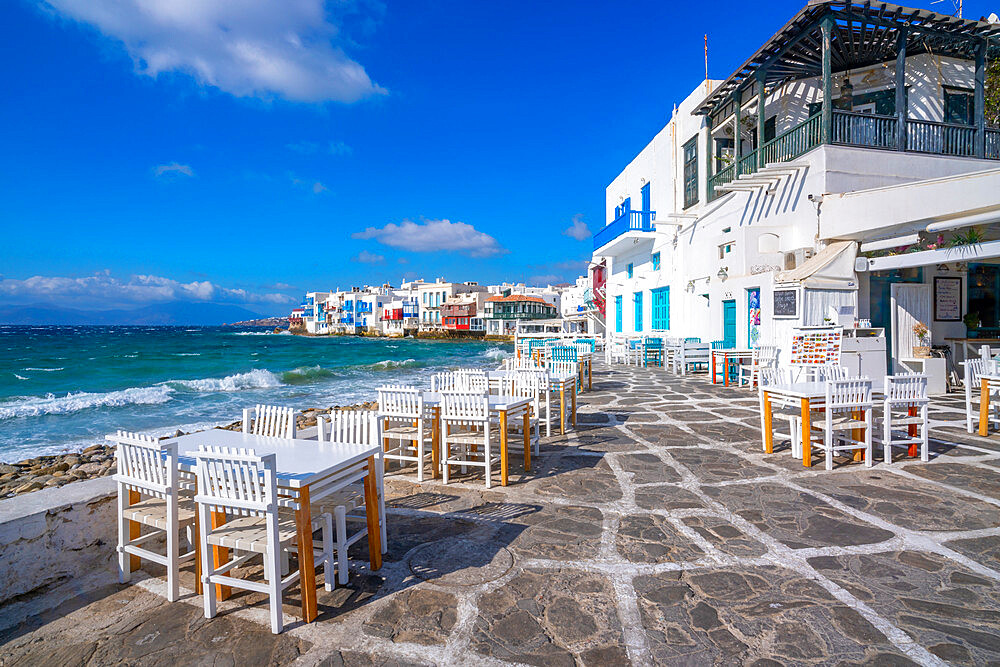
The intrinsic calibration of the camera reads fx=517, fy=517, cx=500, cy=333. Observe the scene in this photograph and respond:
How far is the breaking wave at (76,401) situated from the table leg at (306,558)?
57.2 ft

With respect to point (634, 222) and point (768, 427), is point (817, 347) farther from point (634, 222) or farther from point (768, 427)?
point (634, 222)

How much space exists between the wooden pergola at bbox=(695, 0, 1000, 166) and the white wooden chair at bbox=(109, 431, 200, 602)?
12.1 metres

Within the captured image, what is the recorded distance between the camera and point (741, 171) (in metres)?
13.8

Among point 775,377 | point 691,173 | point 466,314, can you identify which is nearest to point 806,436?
point 775,377

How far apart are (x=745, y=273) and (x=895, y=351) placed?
321 cm

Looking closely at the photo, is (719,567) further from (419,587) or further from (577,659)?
(419,587)

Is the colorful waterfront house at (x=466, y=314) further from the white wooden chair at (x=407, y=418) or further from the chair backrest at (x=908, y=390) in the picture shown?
the chair backrest at (x=908, y=390)

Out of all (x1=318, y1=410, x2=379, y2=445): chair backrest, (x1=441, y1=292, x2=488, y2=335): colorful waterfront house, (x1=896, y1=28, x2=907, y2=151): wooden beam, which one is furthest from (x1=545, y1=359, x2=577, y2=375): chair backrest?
(x1=441, y1=292, x2=488, y2=335): colorful waterfront house

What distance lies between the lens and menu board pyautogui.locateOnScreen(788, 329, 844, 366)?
9188 millimetres

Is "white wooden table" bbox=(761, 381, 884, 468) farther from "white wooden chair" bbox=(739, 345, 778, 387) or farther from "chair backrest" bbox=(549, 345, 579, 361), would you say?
"chair backrest" bbox=(549, 345, 579, 361)

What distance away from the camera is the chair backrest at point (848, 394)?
534cm

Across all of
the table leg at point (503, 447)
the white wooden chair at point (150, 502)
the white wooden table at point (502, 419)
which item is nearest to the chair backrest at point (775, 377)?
the white wooden table at point (502, 419)

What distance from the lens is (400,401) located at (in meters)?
5.45

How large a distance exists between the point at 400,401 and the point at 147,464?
263 centimetres
